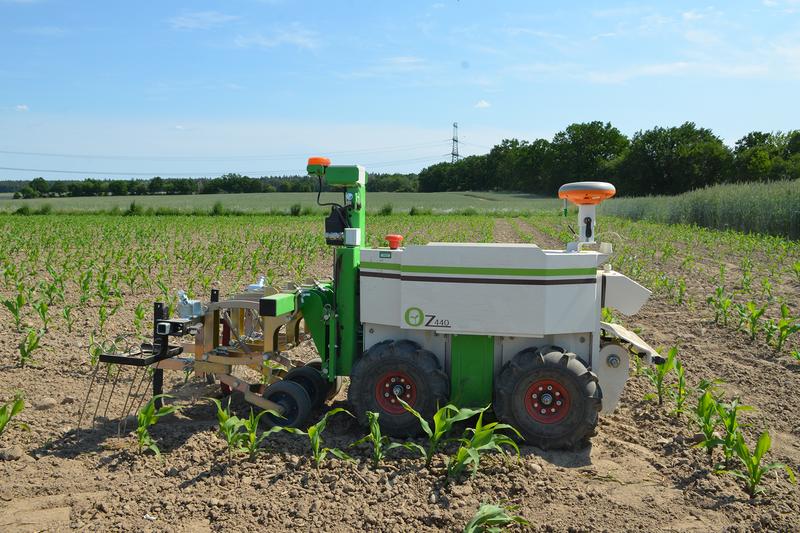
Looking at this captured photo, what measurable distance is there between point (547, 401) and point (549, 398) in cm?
2

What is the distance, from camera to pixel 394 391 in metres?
4.48

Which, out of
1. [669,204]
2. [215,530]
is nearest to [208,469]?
[215,530]

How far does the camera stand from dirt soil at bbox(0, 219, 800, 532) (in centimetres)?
345

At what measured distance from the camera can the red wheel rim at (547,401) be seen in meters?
4.32

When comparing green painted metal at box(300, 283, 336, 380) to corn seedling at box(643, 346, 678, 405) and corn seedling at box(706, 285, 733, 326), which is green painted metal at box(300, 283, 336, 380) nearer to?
corn seedling at box(643, 346, 678, 405)

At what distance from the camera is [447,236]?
24.2m

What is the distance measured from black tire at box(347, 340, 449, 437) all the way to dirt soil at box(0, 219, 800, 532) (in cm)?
30

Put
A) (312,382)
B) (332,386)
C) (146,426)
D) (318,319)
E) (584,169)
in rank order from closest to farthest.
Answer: (146,426) → (318,319) → (312,382) → (332,386) → (584,169)

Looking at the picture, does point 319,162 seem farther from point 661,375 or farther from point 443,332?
point 661,375

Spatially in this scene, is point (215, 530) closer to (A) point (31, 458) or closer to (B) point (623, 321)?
(A) point (31, 458)

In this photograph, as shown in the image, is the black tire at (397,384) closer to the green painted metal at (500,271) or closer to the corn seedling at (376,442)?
the corn seedling at (376,442)

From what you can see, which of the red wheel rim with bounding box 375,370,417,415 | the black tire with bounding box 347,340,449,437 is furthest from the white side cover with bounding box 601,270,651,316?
the red wheel rim with bounding box 375,370,417,415

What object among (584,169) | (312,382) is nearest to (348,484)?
(312,382)

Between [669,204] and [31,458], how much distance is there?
1321 inches
